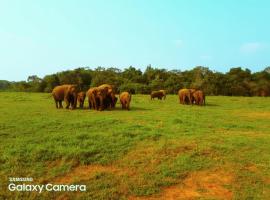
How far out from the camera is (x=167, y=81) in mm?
51031

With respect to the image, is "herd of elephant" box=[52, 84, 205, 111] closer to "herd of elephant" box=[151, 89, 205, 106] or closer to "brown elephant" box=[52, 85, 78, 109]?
"brown elephant" box=[52, 85, 78, 109]

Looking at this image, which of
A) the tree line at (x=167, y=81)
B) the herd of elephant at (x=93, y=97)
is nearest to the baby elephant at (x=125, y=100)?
the herd of elephant at (x=93, y=97)

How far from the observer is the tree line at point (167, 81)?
48719 mm

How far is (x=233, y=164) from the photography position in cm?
857

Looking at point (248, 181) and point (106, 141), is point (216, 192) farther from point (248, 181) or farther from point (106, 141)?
point (106, 141)

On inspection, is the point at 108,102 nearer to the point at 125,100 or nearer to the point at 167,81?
the point at 125,100

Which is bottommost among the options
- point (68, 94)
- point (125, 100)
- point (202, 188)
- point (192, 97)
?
point (202, 188)

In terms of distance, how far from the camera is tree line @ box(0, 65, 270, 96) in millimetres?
48719

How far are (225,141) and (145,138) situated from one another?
2284mm

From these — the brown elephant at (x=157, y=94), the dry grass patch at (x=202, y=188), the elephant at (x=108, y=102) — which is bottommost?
the dry grass patch at (x=202, y=188)

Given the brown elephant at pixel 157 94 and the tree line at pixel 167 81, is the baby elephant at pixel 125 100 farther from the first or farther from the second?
the tree line at pixel 167 81

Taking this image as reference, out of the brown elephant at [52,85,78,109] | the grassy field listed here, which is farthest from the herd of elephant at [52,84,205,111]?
the grassy field

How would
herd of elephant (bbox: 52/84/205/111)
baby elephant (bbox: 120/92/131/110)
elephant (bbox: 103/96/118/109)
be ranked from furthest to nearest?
1. baby elephant (bbox: 120/92/131/110)
2. elephant (bbox: 103/96/118/109)
3. herd of elephant (bbox: 52/84/205/111)

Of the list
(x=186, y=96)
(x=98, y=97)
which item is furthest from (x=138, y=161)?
(x=186, y=96)
